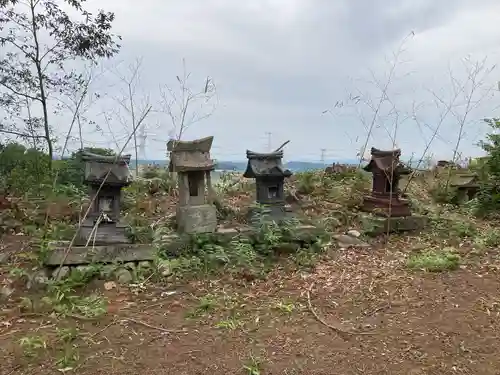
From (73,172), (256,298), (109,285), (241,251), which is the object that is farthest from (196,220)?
(73,172)

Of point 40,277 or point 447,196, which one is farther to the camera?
point 447,196

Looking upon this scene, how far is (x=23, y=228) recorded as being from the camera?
16.3ft

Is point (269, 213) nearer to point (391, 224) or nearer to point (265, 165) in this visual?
point (265, 165)

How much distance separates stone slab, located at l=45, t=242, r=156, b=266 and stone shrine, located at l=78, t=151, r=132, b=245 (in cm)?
13

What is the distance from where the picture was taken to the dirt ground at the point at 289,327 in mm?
2670

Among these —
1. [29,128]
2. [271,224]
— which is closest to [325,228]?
[271,224]

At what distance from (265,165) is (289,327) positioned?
2.14 metres

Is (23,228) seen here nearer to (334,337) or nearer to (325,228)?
(325,228)

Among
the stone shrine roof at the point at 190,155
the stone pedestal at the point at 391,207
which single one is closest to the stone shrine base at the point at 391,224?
the stone pedestal at the point at 391,207

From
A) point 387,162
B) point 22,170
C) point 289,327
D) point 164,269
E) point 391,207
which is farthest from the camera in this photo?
point 22,170

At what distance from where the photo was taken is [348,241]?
489 centimetres

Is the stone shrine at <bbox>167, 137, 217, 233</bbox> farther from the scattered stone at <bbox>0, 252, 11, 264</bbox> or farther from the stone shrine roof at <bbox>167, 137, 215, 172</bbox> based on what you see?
the scattered stone at <bbox>0, 252, 11, 264</bbox>

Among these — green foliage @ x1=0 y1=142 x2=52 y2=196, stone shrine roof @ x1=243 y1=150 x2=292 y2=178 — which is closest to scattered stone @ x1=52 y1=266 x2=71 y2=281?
stone shrine roof @ x1=243 y1=150 x2=292 y2=178

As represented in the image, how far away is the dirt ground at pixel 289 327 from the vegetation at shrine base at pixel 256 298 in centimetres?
1
